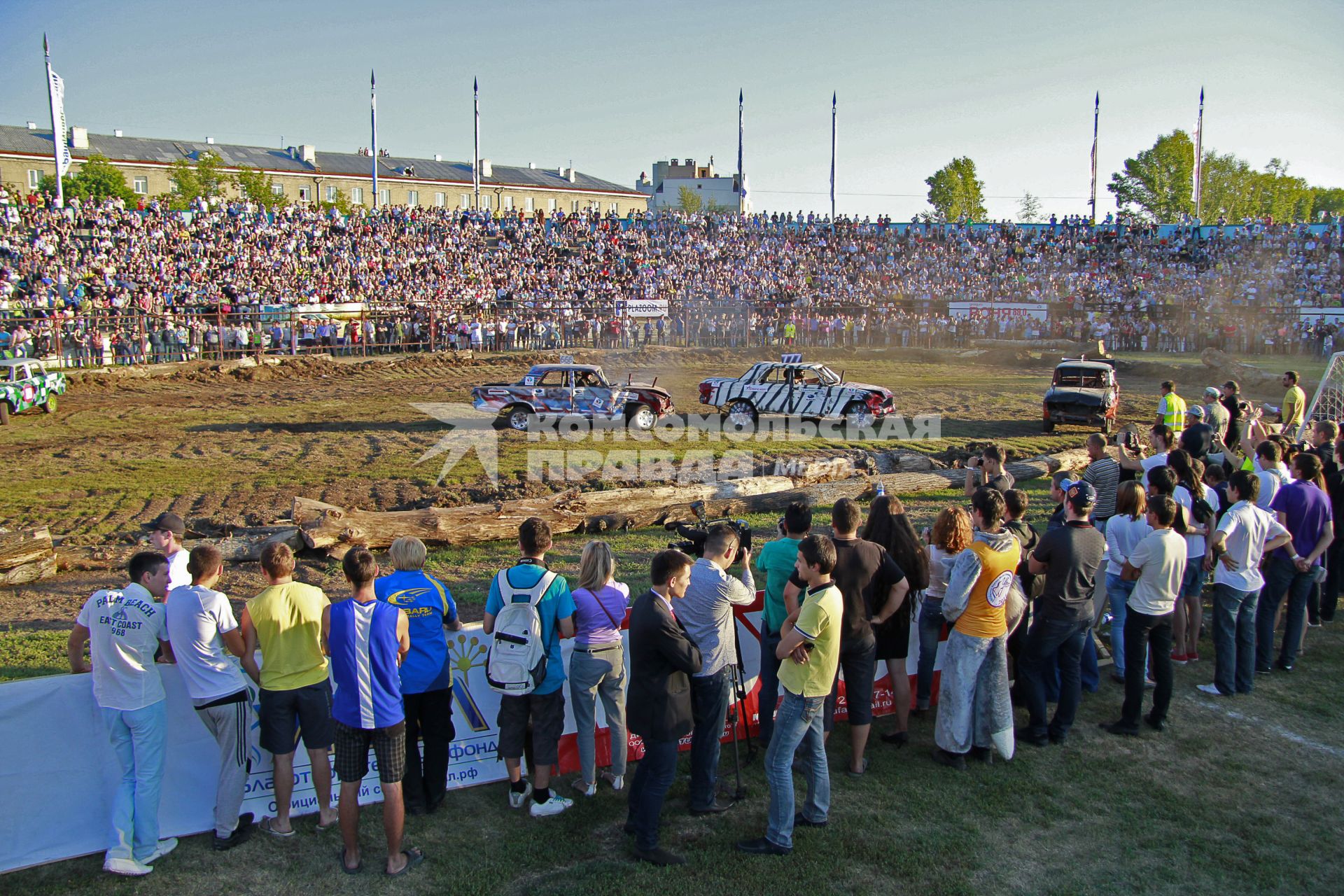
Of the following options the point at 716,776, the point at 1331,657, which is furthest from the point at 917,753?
the point at 1331,657

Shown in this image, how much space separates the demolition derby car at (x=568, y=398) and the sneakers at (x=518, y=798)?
556 inches

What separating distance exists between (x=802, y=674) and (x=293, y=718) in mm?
2901

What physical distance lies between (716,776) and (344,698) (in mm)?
2283

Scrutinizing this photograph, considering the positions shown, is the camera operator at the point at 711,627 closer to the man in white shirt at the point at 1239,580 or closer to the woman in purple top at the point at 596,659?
the woman in purple top at the point at 596,659

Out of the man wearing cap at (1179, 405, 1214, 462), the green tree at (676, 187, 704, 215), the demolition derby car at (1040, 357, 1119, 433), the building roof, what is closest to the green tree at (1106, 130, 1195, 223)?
the green tree at (676, 187, 704, 215)

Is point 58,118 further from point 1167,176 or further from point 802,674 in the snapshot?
point 1167,176

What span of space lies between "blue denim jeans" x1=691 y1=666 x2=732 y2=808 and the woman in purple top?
1.74 ft

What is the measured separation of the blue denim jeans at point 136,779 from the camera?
480 cm

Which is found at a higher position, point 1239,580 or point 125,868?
point 1239,580

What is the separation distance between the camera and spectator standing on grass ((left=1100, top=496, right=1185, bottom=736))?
20.8 ft

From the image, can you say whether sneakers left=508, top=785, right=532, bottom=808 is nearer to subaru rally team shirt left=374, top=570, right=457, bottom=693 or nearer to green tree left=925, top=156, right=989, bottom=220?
subaru rally team shirt left=374, top=570, right=457, bottom=693

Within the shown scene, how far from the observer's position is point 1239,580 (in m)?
7.05

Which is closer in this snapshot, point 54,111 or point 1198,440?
point 1198,440

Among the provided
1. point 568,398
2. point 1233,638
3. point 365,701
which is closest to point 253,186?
point 568,398
